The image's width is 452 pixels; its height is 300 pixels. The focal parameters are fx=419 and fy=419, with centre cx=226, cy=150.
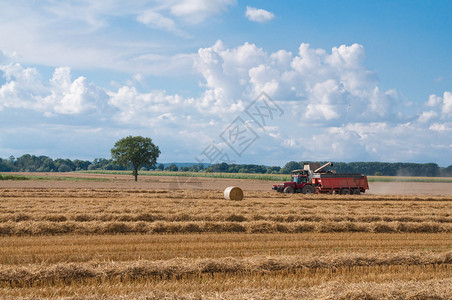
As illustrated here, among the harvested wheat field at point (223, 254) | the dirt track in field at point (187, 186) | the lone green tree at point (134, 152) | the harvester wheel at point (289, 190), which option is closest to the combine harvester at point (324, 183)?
the harvester wheel at point (289, 190)

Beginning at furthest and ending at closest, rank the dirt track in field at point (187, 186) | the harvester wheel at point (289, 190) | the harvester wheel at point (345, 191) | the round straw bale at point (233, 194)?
the dirt track in field at point (187, 186) < the harvester wheel at point (345, 191) < the harvester wheel at point (289, 190) < the round straw bale at point (233, 194)

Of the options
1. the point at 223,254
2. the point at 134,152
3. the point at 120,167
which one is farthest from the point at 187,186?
the point at 120,167

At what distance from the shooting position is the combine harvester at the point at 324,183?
34.0m

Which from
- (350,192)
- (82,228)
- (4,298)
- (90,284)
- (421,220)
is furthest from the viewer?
(350,192)

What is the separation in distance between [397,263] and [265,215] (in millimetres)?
7351

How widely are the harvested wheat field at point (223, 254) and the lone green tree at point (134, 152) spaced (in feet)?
158

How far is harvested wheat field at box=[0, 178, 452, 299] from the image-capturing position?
7.27 metres

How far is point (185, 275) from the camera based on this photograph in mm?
8328

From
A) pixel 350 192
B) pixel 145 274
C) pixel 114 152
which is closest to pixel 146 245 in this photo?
pixel 145 274

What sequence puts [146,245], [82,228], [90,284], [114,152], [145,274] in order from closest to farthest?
1. [90,284]
2. [145,274]
3. [146,245]
4. [82,228]
5. [114,152]

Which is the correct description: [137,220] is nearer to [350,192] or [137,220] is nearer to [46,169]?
[350,192]

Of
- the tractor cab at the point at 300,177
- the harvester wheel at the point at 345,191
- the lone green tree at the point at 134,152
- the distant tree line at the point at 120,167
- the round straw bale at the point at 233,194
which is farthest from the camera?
the distant tree line at the point at 120,167

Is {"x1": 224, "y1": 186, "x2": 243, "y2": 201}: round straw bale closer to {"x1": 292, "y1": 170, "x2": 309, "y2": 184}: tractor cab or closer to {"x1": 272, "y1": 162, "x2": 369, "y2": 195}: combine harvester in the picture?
{"x1": 272, "y1": 162, "x2": 369, "y2": 195}: combine harvester

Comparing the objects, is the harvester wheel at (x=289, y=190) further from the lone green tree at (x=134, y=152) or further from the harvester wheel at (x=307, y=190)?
the lone green tree at (x=134, y=152)
